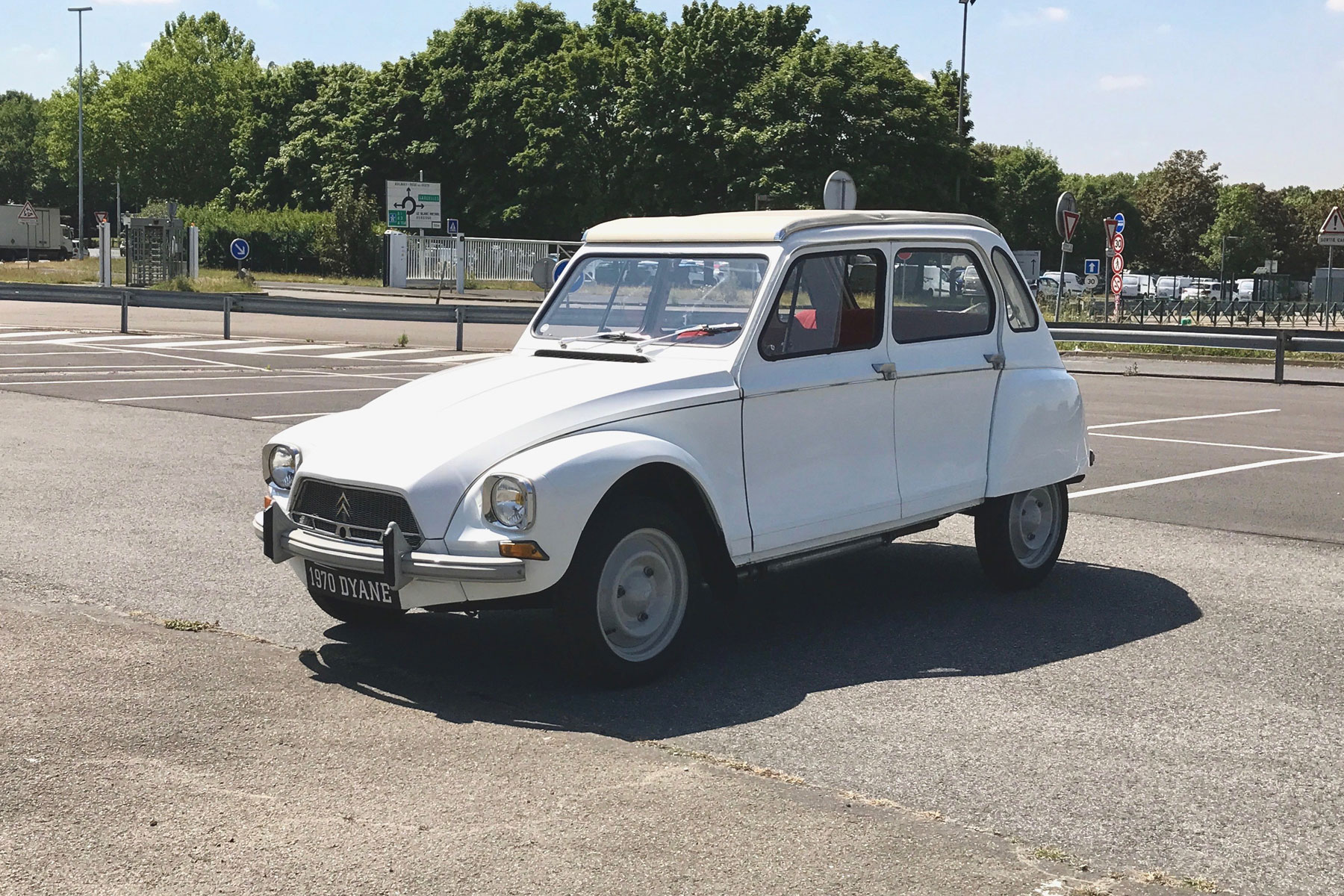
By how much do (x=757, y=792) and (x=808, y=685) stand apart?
1295 mm

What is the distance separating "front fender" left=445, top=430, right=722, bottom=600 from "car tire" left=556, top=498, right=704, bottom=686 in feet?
0.32

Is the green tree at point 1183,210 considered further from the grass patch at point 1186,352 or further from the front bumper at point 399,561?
the front bumper at point 399,561

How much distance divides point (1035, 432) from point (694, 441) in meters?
2.32

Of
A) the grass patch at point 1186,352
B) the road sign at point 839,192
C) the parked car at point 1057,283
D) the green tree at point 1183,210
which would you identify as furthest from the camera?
the green tree at point 1183,210

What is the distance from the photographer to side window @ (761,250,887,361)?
634 centimetres

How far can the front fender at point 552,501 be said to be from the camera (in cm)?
529

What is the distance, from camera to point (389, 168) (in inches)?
2689

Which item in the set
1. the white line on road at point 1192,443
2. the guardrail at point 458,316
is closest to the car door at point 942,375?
the white line on road at point 1192,443

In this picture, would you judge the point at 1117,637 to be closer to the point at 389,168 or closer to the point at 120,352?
the point at 120,352

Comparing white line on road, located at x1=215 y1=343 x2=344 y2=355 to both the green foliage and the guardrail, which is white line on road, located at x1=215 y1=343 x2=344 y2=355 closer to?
the guardrail

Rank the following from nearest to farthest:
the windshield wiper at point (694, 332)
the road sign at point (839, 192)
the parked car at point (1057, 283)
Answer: the windshield wiper at point (694, 332), the road sign at point (839, 192), the parked car at point (1057, 283)

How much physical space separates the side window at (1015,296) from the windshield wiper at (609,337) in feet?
6.86

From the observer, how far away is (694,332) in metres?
6.34

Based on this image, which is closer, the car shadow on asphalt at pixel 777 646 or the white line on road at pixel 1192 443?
the car shadow on asphalt at pixel 777 646
